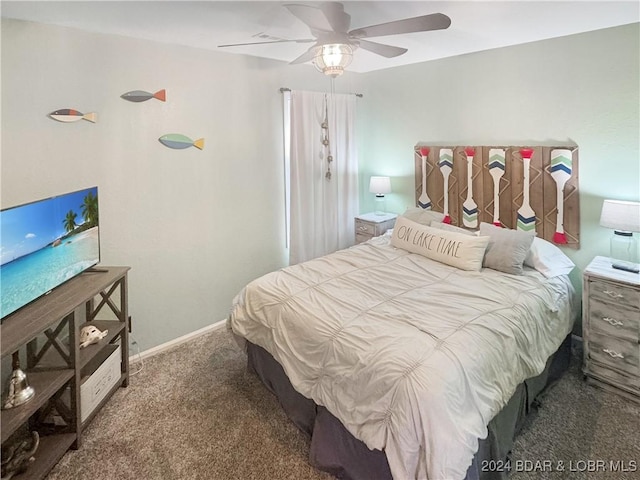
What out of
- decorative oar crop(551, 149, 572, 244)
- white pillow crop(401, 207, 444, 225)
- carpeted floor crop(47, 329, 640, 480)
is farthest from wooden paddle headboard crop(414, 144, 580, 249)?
carpeted floor crop(47, 329, 640, 480)

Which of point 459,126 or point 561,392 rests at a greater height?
point 459,126

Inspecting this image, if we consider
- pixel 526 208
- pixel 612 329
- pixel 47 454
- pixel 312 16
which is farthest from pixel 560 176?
pixel 47 454

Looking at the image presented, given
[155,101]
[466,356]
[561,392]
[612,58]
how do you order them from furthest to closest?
[155,101], [612,58], [561,392], [466,356]

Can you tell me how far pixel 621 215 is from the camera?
92.5 inches

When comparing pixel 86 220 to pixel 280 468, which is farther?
pixel 86 220

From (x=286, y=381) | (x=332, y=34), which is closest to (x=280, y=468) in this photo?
(x=286, y=381)

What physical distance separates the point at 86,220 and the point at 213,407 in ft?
4.69

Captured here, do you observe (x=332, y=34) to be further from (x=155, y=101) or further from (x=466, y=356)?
(x=466, y=356)

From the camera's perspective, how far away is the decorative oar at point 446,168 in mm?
3520

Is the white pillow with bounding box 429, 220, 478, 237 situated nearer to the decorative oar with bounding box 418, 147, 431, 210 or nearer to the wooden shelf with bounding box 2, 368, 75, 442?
the decorative oar with bounding box 418, 147, 431, 210

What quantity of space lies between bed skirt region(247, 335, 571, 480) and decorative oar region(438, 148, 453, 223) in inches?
67.9

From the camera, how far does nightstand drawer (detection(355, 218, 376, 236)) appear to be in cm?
391

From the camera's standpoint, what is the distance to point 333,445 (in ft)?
5.87

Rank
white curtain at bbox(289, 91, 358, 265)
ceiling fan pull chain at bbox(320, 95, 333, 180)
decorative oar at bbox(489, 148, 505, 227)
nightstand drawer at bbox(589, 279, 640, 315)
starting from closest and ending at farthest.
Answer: nightstand drawer at bbox(589, 279, 640, 315) < decorative oar at bbox(489, 148, 505, 227) < white curtain at bbox(289, 91, 358, 265) < ceiling fan pull chain at bbox(320, 95, 333, 180)
